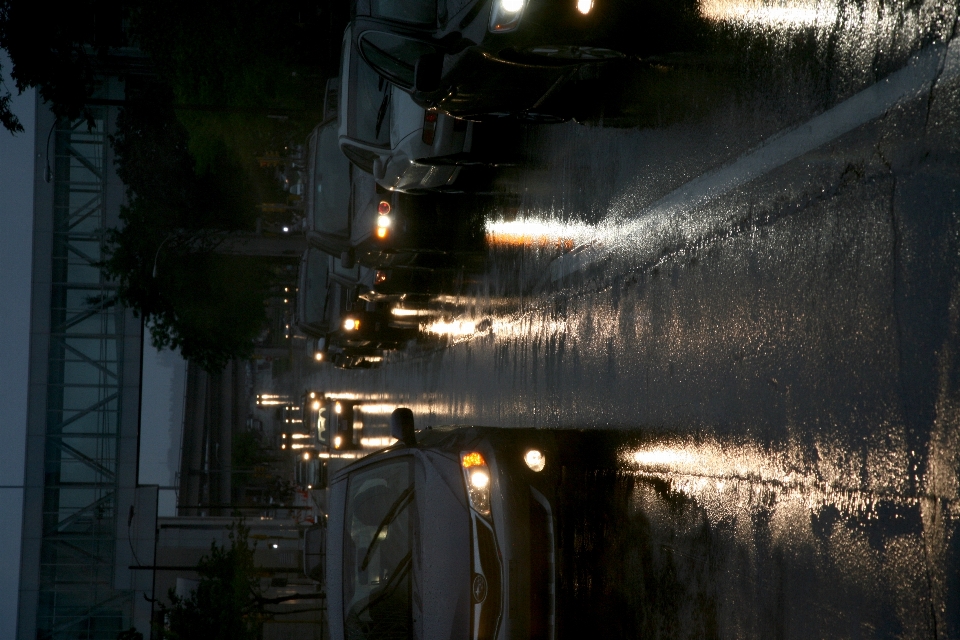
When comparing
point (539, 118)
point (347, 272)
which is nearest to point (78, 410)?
point (347, 272)

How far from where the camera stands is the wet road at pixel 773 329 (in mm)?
3613

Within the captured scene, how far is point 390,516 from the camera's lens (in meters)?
7.21

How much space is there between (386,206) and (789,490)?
8.60m

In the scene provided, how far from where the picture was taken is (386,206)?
1213 cm

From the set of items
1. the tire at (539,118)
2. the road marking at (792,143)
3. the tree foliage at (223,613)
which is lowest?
the tree foliage at (223,613)

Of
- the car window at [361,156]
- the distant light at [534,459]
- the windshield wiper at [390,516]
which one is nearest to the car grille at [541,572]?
the distant light at [534,459]

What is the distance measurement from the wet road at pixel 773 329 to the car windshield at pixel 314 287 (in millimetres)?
13649

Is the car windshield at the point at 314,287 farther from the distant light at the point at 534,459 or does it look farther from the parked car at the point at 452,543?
the distant light at the point at 534,459

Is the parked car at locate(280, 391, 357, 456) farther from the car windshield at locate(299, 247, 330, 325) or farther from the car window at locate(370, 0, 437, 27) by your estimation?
the car window at locate(370, 0, 437, 27)

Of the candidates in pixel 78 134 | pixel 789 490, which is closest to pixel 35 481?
pixel 78 134

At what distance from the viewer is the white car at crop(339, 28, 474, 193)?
31.1 ft

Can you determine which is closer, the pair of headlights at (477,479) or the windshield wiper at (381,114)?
the pair of headlights at (477,479)

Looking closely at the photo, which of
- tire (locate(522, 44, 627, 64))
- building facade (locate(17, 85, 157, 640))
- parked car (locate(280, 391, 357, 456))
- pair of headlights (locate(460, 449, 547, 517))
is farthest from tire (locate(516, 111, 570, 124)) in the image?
building facade (locate(17, 85, 157, 640))

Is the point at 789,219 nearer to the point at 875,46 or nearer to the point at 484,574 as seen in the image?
the point at 875,46
